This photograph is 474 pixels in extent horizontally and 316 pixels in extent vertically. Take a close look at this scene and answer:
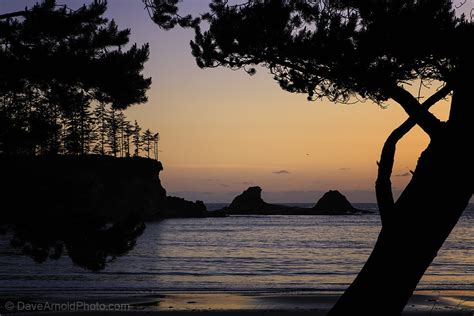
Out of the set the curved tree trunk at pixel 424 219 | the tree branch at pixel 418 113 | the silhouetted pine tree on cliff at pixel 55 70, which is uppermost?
the silhouetted pine tree on cliff at pixel 55 70

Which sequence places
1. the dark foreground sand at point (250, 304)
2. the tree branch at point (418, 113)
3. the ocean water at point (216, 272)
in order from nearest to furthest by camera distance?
the tree branch at point (418, 113), the dark foreground sand at point (250, 304), the ocean water at point (216, 272)

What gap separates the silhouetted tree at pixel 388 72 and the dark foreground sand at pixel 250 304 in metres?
9.77

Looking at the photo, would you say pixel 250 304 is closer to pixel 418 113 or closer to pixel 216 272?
pixel 216 272

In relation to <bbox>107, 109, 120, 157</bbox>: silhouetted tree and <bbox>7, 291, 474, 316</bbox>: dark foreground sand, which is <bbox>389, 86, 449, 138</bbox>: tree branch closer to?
<bbox>7, 291, 474, 316</bbox>: dark foreground sand

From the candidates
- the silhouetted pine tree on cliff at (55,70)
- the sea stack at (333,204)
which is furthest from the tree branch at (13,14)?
the sea stack at (333,204)

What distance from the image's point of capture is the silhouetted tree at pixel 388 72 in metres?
4.43

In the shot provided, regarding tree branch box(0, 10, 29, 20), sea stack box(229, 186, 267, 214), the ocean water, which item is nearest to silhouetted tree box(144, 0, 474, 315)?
tree branch box(0, 10, 29, 20)

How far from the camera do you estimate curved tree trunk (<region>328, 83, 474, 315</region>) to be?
174 inches

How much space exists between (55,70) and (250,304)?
35.5 ft

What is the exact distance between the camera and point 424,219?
4.41 meters

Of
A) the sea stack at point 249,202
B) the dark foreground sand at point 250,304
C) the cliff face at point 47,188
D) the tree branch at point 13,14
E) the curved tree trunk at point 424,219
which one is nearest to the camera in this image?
the curved tree trunk at point 424,219

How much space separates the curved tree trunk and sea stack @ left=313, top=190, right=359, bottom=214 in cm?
14336

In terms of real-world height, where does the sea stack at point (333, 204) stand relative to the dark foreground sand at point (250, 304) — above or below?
above

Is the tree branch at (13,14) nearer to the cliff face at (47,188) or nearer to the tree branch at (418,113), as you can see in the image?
the cliff face at (47,188)
